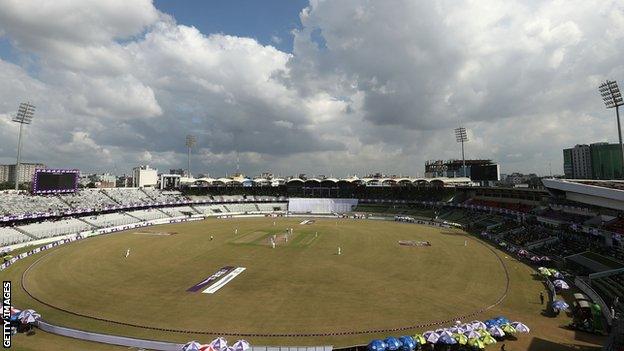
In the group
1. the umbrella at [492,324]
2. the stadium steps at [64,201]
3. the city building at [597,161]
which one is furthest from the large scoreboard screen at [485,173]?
the city building at [597,161]

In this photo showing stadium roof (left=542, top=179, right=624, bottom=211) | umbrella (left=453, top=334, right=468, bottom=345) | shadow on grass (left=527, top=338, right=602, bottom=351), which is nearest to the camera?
umbrella (left=453, top=334, right=468, bottom=345)

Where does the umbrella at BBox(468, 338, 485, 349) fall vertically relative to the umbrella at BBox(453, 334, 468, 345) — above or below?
below

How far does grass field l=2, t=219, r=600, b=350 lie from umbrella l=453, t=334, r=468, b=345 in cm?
389

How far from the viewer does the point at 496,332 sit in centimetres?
2314

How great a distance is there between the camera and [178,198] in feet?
378

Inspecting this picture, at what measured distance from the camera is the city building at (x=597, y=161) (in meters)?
167

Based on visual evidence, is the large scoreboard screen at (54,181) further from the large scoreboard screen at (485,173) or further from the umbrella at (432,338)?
the large scoreboard screen at (485,173)

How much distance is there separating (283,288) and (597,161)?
202 meters

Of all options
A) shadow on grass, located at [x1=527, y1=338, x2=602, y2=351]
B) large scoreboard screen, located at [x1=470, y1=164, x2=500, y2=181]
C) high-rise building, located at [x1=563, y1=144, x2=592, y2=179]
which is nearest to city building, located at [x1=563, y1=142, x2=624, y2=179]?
high-rise building, located at [x1=563, y1=144, x2=592, y2=179]

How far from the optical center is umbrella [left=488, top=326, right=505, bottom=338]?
2305 centimetres

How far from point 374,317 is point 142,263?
105ft

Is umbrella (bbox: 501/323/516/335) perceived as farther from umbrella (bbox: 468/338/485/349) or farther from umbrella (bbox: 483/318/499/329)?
umbrella (bbox: 468/338/485/349)

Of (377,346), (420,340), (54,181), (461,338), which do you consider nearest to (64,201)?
(54,181)

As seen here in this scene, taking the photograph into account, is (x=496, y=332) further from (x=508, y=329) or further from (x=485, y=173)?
(x=485, y=173)
